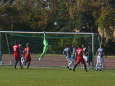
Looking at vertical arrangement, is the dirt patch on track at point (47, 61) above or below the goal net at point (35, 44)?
below

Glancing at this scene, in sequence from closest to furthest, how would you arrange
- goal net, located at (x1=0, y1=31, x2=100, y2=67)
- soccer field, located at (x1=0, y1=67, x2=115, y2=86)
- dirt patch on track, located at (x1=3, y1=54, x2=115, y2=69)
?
soccer field, located at (x1=0, y1=67, x2=115, y2=86), dirt patch on track, located at (x1=3, y1=54, x2=115, y2=69), goal net, located at (x1=0, y1=31, x2=100, y2=67)

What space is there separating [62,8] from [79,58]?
127 feet

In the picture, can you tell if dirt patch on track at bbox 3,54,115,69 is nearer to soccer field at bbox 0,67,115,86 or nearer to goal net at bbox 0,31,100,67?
goal net at bbox 0,31,100,67

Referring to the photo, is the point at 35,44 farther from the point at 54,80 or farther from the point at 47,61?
the point at 54,80

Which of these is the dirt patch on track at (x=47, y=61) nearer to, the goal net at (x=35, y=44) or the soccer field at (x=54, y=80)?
the goal net at (x=35, y=44)

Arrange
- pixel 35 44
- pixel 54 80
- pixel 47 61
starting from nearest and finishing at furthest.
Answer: pixel 54 80 < pixel 35 44 < pixel 47 61

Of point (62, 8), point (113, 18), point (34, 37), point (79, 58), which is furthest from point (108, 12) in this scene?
point (79, 58)

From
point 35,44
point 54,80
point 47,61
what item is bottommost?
point 47,61

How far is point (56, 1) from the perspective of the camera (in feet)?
237

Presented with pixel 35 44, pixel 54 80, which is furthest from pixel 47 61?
pixel 54 80

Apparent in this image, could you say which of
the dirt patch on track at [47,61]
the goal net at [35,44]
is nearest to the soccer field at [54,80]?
the dirt patch on track at [47,61]

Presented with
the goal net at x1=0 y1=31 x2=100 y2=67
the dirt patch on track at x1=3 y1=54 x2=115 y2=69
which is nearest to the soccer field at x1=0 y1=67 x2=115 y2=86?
the dirt patch on track at x1=3 y1=54 x2=115 y2=69

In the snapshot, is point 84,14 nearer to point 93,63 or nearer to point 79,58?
point 93,63

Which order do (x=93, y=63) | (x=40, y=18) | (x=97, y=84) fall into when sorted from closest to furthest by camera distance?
(x=97, y=84) → (x=93, y=63) → (x=40, y=18)
